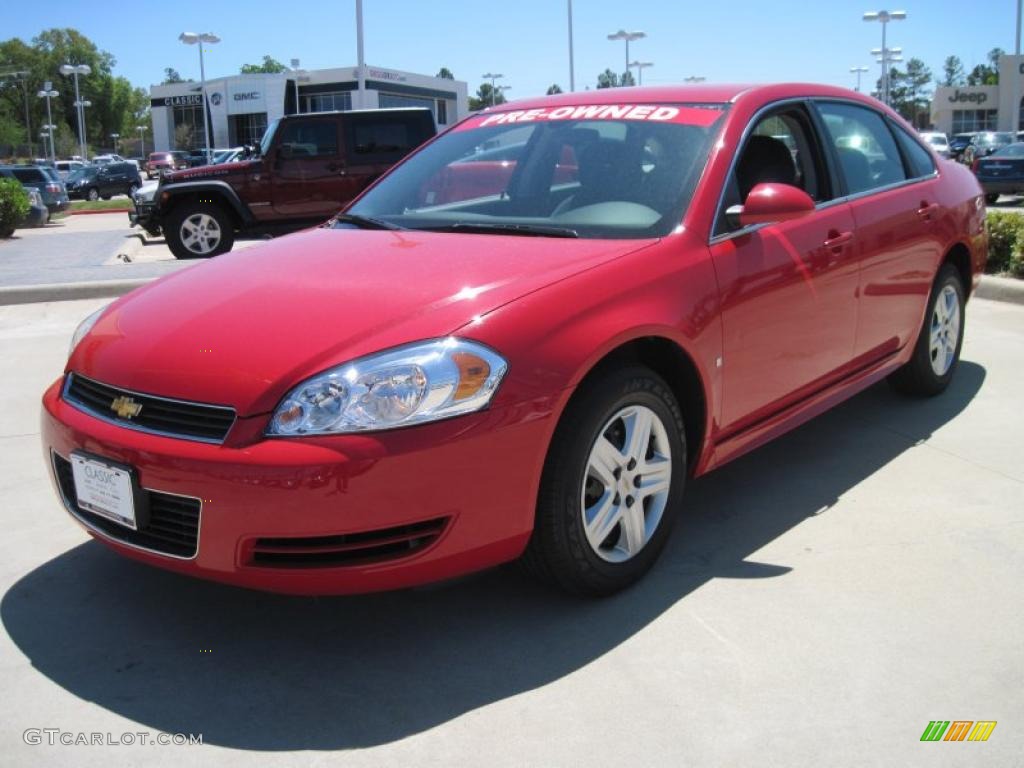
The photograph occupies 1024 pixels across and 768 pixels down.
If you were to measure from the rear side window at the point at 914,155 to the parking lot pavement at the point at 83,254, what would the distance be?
3.67m

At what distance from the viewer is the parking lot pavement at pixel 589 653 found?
7.98 ft

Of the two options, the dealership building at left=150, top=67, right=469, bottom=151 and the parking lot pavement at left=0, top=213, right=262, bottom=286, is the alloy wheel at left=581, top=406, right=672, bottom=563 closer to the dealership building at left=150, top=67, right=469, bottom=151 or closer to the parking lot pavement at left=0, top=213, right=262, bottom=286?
the parking lot pavement at left=0, top=213, right=262, bottom=286

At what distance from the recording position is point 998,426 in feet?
15.9

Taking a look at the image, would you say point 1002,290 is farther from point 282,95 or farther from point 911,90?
point 911,90

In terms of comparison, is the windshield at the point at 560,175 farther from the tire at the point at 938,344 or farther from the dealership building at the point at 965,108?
the dealership building at the point at 965,108

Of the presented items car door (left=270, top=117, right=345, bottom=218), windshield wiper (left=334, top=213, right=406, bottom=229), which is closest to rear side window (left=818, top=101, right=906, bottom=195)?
windshield wiper (left=334, top=213, right=406, bottom=229)

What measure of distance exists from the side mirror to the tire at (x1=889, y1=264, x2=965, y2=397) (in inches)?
72.0

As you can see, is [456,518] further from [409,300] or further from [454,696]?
[409,300]

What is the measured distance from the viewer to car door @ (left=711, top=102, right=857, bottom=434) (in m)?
3.42

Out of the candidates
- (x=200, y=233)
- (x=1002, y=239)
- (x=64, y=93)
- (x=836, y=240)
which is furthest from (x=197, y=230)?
(x=64, y=93)

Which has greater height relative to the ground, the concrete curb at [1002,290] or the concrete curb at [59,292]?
the concrete curb at [59,292]

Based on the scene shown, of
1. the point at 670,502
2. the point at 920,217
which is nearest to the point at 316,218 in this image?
the point at 920,217

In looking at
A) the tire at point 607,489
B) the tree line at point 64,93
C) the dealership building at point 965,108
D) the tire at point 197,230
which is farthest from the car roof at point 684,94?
the tree line at point 64,93

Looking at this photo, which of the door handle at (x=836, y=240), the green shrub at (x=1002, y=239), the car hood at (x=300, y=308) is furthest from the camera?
the green shrub at (x=1002, y=239)
